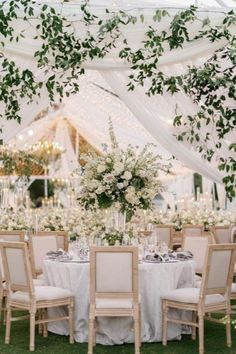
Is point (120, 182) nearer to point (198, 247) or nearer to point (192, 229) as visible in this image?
point (198, 247)

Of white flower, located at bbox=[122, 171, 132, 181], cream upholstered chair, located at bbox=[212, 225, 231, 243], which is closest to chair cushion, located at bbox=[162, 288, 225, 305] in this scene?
white flower, located at bbox=[122, 171, 132, 181]

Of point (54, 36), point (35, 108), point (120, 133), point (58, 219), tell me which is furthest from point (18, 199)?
point (54, 36)

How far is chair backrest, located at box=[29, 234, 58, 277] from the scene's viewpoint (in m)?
7.61

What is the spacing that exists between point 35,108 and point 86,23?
1.24 metres

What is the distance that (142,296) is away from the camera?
625cm

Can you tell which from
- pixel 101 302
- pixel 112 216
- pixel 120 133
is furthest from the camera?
pixel 120 133

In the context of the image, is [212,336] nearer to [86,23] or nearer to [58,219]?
[86,23]

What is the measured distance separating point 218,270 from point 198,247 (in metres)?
1.65

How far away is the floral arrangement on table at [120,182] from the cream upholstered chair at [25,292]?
895 millimetres

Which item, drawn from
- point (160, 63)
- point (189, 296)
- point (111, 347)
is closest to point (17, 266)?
point (111, 347)

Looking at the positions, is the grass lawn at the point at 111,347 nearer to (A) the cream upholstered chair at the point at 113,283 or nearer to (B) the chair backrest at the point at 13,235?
(A) the cream upholstered chair at the point at 113,283

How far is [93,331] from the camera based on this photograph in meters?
5.82

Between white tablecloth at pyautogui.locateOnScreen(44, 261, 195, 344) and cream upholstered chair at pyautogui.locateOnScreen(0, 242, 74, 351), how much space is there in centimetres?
13

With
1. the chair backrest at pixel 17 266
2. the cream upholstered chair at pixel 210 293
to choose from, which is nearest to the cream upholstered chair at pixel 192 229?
the cream upholstered chair at pixel 210 293
